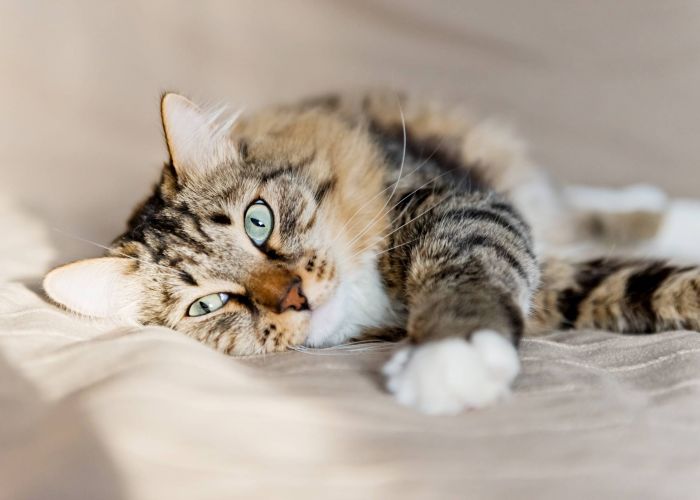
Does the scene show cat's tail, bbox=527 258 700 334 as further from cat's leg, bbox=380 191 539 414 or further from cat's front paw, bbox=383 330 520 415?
cat's front paw, bbox=383 330 520 415

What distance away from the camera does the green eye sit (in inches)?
46.3

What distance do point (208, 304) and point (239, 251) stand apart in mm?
119

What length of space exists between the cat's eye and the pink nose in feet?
0.39

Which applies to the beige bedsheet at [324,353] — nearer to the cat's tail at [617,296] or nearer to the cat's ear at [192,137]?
the cat's tail at [617,296]

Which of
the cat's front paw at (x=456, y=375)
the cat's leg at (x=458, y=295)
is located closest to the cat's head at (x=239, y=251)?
the cat's leg at (x=458, y=295)

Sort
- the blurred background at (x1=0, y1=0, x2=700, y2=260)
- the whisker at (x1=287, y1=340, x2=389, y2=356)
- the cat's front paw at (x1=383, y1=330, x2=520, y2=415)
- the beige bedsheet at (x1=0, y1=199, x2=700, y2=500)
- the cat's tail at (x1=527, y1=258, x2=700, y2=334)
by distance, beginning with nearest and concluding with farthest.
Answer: the beige bedsheet at (x1=0, y1=199, x2=700, y2=500) → the cat's front paw at (x1=383, y1=330, x2=520, y2=415) → the whisker at (x1=287, y1=340, x2=389, y2=356) → the cat's tail at (x1=527, y1=258, x2=700, y2=334) → the blurred background at (x1=0, y1=0, x2=700, y2=260)

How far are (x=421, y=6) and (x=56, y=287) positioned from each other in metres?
1.48

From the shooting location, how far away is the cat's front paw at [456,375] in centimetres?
81

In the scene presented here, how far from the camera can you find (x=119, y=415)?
0.73 metres

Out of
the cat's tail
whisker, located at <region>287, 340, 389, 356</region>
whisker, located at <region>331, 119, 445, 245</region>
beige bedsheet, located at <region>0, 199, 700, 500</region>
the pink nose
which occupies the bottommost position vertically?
beige bedsheet, located at <region>0, 199, 700, 500</region>

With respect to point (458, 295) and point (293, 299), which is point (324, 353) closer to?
point (293, 299)

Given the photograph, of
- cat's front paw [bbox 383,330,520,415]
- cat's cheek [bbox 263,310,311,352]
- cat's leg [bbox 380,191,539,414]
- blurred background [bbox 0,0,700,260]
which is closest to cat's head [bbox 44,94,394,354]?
cat's cheek [bbox 263,310,311,352]

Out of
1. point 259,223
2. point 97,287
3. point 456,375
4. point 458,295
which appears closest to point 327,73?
point 259,223

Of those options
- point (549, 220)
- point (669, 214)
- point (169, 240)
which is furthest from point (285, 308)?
point (669, 214)
